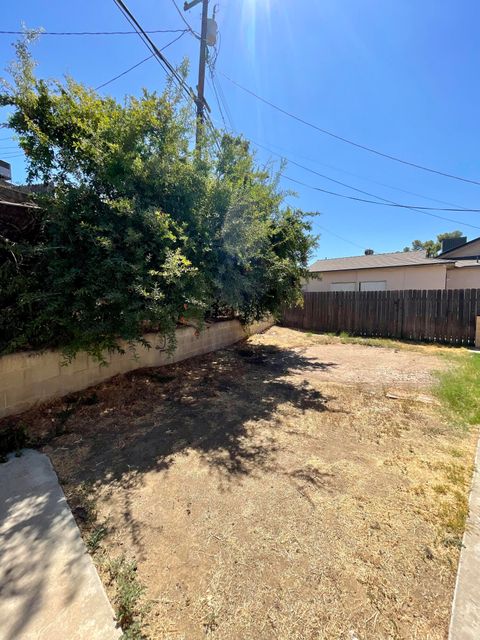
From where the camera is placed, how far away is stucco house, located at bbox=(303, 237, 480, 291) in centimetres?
1339

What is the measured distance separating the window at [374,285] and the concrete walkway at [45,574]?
602 inches

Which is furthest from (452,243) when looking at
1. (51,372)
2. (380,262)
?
(51,372)

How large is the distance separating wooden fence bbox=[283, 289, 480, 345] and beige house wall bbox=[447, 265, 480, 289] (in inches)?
306

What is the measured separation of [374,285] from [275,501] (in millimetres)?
14655

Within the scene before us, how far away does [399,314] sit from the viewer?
9695 millimetres

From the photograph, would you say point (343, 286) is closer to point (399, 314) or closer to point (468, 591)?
point (399, 314)

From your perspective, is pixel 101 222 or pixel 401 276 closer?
pixel 101 222

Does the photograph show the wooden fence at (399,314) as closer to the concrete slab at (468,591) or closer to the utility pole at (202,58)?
the utility pole at (202,58)

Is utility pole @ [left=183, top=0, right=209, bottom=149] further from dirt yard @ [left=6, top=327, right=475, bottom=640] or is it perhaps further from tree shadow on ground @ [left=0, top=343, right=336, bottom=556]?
dirt yard @ [left=6, top=327, right=475, bottom=640]

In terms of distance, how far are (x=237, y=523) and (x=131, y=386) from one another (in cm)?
295

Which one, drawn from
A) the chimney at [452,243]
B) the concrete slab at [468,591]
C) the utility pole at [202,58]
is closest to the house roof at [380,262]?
the chimney at [452,243]

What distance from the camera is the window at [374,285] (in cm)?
1457

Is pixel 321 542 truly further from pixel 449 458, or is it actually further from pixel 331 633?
pixel 449 458

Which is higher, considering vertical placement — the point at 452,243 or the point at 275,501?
the point at 452,243
